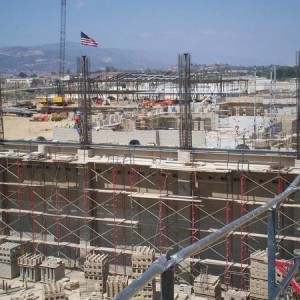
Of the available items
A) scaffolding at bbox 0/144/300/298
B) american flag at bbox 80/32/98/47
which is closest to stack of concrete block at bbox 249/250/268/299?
scaffolding at bbox 0/144/300/298

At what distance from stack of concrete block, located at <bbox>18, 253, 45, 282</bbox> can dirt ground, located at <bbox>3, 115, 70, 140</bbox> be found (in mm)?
32318

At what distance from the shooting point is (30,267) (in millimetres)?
17484

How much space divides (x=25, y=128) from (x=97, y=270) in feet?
143

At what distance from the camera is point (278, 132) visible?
2670 cm

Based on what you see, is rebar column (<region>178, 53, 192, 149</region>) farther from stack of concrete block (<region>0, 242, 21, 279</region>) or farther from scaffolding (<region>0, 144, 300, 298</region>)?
stack of concrete block (<region>0, 242, 21, 279</region>)

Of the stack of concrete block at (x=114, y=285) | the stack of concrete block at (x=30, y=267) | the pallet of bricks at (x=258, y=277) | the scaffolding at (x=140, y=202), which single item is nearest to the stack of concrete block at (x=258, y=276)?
the pallet of bricks at (x=258, y=277)

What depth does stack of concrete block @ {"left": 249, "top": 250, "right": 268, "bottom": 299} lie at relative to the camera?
14656mm

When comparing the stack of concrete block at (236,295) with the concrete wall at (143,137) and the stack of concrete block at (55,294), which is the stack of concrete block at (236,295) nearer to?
the stack of concrete block at (55,294)

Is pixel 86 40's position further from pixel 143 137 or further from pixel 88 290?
pixel 88 290

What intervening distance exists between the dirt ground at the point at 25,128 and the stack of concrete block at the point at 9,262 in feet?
104

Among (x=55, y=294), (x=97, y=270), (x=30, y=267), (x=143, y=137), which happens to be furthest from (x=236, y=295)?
(x=143, y=137)

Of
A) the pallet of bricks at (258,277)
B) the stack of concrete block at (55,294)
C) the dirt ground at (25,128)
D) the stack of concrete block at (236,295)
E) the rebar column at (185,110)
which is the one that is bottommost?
the stack of concrete block at (55,294)

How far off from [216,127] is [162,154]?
1335cm

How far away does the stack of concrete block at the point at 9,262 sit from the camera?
18.0 m
